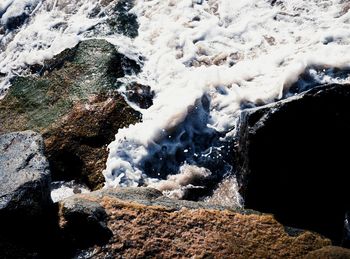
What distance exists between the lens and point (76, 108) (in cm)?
611

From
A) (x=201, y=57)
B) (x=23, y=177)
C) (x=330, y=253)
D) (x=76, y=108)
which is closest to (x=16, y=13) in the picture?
(x=76, y=108)

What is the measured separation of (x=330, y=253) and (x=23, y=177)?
240 centimetres

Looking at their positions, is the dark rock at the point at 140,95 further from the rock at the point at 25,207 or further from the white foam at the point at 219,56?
the rock at the point at 25,207

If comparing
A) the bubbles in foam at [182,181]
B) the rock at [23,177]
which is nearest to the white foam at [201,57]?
the bubbles in foam at [182,181]

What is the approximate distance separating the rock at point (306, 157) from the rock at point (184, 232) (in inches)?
22.8

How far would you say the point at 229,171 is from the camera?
5.11 meters

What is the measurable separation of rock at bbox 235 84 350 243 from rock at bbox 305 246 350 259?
69 cm

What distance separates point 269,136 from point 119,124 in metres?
2.27

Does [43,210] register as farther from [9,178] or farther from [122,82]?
[122,82]

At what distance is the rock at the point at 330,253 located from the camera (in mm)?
3268

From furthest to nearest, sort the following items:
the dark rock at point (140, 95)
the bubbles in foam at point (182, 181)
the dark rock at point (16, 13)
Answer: the dark rock at point (16, 13)
the dark rock at point (140, 95)
the bubbles in foam at point (182, 181)

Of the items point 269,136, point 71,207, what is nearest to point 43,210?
point 71,207

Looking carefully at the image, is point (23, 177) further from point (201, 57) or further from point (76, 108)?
point (201, 57)

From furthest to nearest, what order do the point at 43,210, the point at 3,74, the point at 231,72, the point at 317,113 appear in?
the point at 3,74
the point at 231,72
the point at 317,113
the point at 43,210
